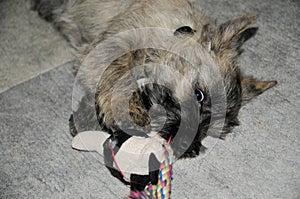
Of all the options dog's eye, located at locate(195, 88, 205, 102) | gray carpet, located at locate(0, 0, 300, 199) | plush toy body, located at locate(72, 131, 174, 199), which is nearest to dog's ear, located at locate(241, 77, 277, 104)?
gray carpet, located at locate(0, 0, 300, 199)

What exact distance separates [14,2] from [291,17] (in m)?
1.75

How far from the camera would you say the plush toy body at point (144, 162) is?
1625 mm

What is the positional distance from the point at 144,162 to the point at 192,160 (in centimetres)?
37

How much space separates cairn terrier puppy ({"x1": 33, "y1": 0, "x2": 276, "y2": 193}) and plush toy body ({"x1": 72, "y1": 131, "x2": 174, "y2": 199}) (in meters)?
0.04

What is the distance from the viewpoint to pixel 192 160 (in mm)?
1929

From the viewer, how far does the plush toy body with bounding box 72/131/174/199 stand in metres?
1.62

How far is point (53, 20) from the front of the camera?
8.36 ft

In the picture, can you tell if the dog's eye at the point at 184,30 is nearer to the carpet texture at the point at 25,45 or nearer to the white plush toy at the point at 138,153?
the white plush toy at the point at 138,153

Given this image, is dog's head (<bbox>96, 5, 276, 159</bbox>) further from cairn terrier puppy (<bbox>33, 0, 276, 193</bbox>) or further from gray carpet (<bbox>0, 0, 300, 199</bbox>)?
gray carpet (<bbox>0, 0, 300, 199</bbox>)

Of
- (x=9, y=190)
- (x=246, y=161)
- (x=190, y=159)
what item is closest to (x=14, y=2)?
(x=9, y=190)

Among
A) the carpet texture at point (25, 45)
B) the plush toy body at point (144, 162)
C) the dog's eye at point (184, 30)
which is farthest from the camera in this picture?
the carpet texture at point (25, 45)

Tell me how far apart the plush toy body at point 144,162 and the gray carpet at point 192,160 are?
0.19 meters

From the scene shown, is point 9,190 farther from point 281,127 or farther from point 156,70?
point 281,127

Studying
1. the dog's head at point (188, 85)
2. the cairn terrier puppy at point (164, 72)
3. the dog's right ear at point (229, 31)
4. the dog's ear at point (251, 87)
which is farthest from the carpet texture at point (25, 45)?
the dog's ear at point (251, 87)
